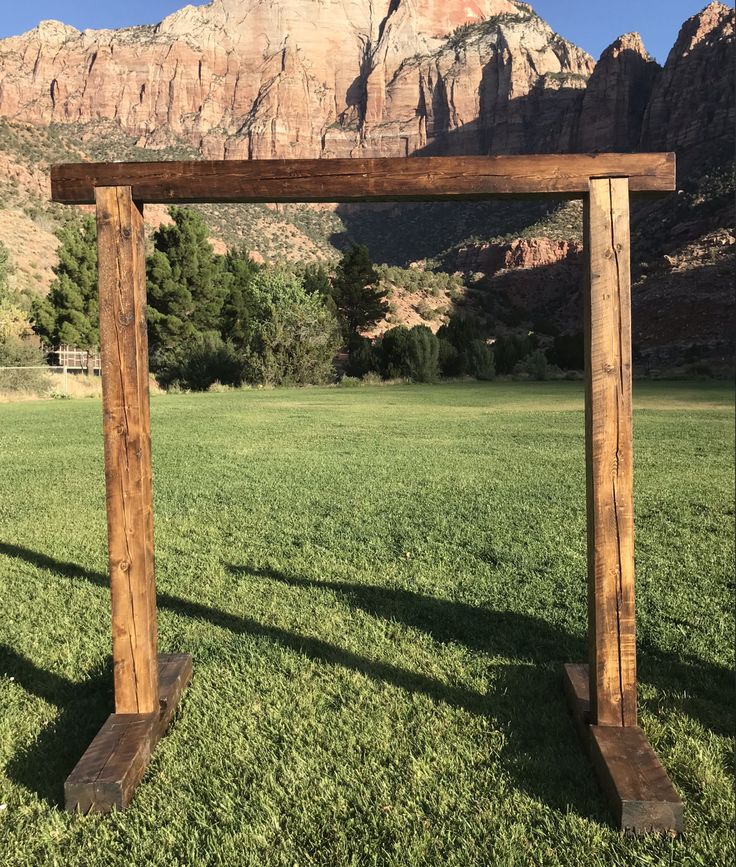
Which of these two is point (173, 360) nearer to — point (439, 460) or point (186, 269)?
point (186, 269)

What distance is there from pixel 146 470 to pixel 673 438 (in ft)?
36.9

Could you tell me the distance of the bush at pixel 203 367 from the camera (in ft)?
106

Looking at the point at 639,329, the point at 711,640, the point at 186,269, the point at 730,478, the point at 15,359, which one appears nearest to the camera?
the point at 711,640

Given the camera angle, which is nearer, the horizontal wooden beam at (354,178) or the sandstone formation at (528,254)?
the horizontal wooden beam at (354,178)

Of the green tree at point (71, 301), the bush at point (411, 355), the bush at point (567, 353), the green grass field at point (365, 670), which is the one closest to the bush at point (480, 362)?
the bush at point (411, 355)

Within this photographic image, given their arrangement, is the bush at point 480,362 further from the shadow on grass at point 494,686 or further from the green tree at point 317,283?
the shadow on grass at point 494,686

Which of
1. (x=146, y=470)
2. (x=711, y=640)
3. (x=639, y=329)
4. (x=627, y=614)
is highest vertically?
(x=639, y=329)

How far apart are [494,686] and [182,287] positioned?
36912 mm

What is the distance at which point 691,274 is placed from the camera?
51031mm

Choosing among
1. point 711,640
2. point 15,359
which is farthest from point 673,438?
point 15,359

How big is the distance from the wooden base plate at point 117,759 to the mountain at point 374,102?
65.9 metres

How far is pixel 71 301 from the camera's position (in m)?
36.2

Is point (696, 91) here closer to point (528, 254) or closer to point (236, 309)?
point (528, 254)

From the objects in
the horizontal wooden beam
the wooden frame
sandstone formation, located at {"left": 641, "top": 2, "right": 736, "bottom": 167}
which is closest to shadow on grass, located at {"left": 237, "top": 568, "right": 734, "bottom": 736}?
the wooden frame
